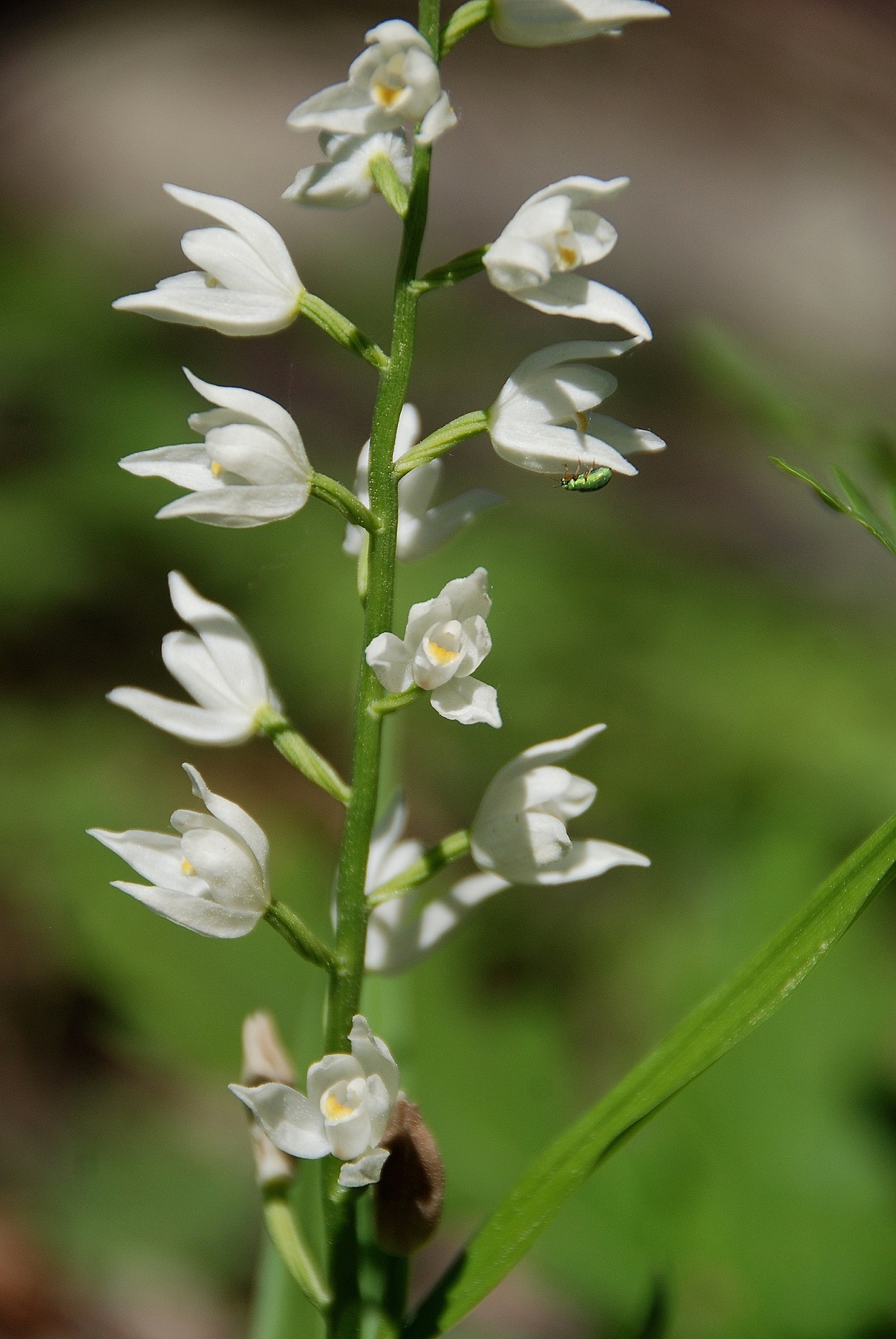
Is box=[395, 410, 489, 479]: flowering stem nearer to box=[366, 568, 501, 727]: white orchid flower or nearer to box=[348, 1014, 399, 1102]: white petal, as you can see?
box=[366, 568, 501, 727]: white orchid flower

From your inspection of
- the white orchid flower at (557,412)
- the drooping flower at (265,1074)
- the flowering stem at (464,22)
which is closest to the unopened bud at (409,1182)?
the drooping flower at (265,1074)

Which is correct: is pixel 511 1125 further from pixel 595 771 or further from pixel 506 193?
pixel 506 193

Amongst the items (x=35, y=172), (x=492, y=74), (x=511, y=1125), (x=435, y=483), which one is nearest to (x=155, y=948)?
(x=511, y=1125)

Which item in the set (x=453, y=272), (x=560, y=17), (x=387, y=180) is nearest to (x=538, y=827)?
(x=453, y=272)

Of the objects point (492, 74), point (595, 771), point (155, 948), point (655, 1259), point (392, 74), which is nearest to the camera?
point (392, 74)

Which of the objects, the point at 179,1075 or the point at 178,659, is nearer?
the point at 178,659

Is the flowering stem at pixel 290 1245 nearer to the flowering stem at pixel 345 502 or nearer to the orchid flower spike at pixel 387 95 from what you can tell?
the flowering stem at pixel 345 502

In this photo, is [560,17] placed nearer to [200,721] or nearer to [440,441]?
[440,441]
